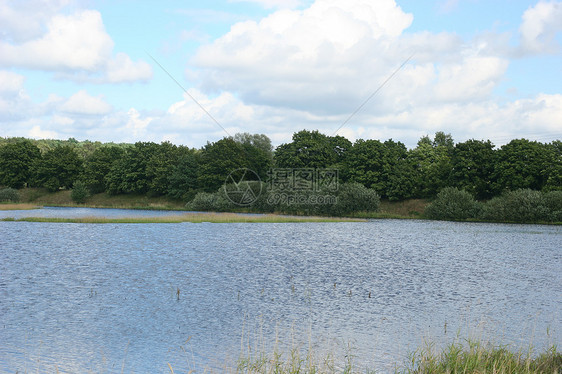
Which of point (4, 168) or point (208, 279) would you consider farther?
point (4, 168)

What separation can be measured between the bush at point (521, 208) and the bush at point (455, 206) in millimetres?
2550

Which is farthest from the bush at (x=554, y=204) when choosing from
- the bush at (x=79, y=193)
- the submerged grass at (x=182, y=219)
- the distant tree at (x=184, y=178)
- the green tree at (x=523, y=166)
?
the bush at (x=79, y=193)

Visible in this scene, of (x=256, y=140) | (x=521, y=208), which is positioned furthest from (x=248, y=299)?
(x=256, y=140)

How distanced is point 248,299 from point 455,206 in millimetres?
62048

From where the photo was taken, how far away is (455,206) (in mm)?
77062

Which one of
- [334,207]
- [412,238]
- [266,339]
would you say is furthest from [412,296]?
[334,207]

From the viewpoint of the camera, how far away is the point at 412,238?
171ft

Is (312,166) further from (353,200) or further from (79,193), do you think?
(79,193)

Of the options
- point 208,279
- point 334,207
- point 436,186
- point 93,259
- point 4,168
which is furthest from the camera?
point 4,168

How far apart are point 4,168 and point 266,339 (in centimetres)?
12596

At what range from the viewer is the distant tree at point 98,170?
11731 cm

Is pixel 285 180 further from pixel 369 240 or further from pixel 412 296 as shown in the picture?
pixel 412 296

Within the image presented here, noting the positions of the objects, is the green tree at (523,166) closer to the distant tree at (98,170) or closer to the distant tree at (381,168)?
the distant tree at (381,168)

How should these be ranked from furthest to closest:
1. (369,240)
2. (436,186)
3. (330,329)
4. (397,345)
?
(436,186), (369,240), (330,329), (397,345)
